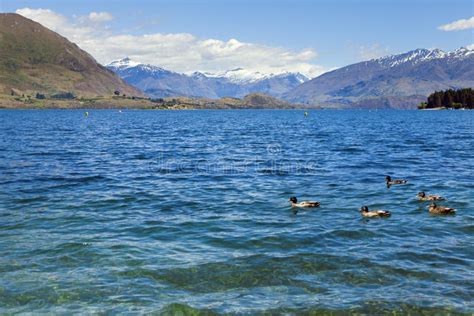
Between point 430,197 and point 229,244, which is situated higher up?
point 430,197

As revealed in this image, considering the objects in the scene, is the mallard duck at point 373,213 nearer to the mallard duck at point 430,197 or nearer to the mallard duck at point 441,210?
the mallard duck at point 441,210

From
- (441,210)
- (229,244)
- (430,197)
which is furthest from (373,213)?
(229,244)

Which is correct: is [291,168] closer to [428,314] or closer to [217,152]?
[217,152]

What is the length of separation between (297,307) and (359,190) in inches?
838

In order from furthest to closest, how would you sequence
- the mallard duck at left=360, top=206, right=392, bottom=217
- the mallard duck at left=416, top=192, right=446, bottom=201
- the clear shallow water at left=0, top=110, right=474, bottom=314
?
1. the mallard duck at left=416, top=192, right=446, bottom=201
2. the mallard duck at left=360, top=206, right=392, bottom=217
3. the clear shallow water at left=0, top=110, right=474, bottom=314

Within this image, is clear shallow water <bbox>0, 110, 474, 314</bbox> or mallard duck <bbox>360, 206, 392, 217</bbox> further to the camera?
mallard duck <bbox>360, 206, 392, 217</bbox>

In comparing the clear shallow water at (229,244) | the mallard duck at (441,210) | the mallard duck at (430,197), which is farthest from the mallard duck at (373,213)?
the mallard duck at (430,197)

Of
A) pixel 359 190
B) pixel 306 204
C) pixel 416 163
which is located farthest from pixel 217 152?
pixel 306 204

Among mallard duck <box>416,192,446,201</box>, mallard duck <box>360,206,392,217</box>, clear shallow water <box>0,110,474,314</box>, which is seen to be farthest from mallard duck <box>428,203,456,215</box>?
mallard duck <box>360,206,392,217</box>

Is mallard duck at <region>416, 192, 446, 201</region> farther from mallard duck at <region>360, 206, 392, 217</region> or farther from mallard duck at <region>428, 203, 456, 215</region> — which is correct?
mallard duck at <region>360, 206, 392, 217</region>

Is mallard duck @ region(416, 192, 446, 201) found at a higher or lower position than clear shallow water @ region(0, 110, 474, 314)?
higher

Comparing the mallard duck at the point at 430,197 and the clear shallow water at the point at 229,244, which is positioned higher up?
the mallard duck at the point at 430,197

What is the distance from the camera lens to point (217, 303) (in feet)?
49.5

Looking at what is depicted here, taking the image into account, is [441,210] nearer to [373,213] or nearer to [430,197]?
[430,197]
